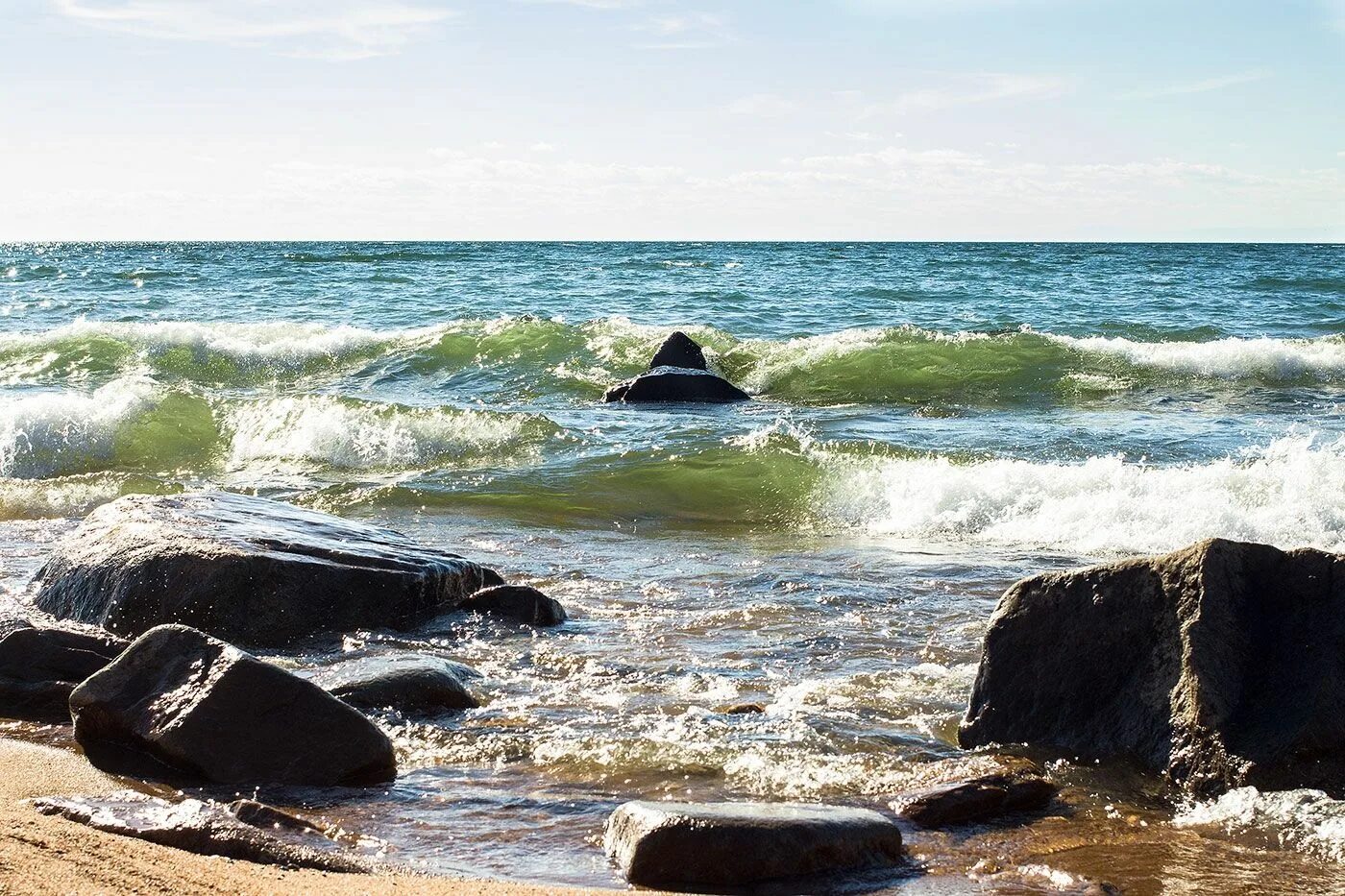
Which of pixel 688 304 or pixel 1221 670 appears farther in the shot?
pixel 688 304

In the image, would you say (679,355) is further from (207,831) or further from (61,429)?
(207,831)

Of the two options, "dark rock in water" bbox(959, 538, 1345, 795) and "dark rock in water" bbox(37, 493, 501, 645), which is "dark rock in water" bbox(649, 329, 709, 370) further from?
"dark rock in water" bbox(959, 538, 1345, 795)

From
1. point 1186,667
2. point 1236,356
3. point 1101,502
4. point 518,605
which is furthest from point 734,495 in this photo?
point 1236,356

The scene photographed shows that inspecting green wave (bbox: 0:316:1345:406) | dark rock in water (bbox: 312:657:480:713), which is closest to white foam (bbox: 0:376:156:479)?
green wave (bbox: 0:316:1345:406)

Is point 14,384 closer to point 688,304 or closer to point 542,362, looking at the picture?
point 542,362

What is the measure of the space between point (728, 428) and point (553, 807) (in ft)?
26.8

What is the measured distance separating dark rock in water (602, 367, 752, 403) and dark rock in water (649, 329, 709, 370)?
781 mm

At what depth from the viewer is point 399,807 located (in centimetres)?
388

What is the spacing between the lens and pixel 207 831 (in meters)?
3.28

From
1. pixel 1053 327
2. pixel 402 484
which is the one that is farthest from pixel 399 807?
pixel 1053 327

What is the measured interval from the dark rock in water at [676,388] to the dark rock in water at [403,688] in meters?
9.40

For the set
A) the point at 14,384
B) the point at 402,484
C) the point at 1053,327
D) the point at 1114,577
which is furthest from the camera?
the point at 1053,327

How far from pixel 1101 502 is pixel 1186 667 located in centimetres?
459

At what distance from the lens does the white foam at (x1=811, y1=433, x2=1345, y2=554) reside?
8.02 meters
